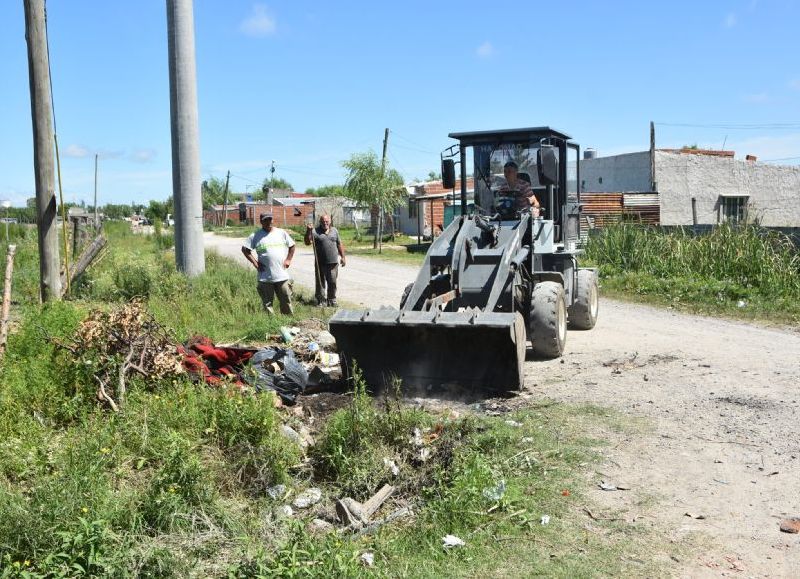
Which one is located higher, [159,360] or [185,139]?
[185,139]

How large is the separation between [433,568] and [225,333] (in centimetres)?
668

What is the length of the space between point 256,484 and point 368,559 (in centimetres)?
119

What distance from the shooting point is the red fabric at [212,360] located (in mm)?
7020

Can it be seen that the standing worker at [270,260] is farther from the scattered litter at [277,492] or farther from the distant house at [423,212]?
the distant house at [423,212]

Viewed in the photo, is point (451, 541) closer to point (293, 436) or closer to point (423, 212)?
point (293, 436)

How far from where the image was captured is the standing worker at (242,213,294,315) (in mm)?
11180

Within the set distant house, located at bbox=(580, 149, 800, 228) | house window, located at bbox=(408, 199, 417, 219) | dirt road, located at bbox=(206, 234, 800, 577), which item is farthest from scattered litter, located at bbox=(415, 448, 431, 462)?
house window, located at bbox=(408, 199, 417, 219)

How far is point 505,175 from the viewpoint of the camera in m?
10.2

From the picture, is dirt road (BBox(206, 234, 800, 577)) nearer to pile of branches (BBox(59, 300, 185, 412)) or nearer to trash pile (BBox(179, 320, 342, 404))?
trash pile (BBox(179, 320, 342, 404))

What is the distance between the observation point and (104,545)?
13.5 feet

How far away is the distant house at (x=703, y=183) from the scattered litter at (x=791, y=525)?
83.1 feet

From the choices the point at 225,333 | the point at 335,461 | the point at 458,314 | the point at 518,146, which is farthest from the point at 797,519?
the point at 225,333

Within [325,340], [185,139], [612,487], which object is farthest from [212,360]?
[185,139]

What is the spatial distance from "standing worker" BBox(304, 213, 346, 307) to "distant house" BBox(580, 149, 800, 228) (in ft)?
60.0
